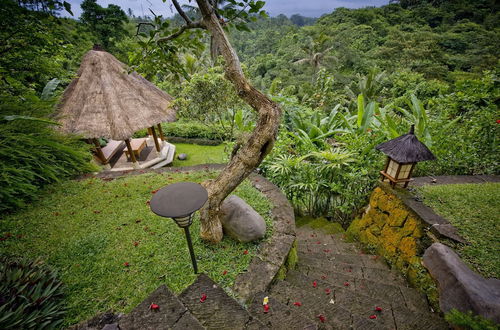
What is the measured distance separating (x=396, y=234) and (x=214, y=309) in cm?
273

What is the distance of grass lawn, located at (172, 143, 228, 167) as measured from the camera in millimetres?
8406

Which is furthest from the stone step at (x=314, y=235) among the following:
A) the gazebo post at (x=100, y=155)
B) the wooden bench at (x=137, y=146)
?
the gazebo post at (x=100, y=155)

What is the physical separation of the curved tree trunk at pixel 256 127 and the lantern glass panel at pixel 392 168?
1.96 metres

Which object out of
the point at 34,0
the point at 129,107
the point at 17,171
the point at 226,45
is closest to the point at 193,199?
the point at 226,45

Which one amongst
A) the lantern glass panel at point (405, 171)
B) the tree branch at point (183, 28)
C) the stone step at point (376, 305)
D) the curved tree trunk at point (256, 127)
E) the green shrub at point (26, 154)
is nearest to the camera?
the stone step at point (376, 305)

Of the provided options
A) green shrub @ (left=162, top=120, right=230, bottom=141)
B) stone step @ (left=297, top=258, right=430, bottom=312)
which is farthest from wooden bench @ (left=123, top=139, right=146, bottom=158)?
stone step @ (left=297, top=258, right=430, bottom=312)

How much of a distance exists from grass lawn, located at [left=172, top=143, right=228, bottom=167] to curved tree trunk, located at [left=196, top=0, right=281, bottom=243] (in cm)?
535

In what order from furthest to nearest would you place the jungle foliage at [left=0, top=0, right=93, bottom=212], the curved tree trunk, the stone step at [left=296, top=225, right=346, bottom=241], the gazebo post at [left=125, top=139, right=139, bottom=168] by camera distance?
the gazebo post at [left=125, top=139, right=139, bottom=168], the stone step at [left=296, top=225, right=346, bottom=241], the jungle foliage at [left=0, top=0, right=93, bottom=212], the curved tree trunk

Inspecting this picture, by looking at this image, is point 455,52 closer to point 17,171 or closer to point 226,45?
point 226,45

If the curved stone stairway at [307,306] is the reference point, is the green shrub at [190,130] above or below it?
below

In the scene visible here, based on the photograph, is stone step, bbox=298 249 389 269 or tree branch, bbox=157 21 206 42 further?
stone step, bbox=298 249 389 269

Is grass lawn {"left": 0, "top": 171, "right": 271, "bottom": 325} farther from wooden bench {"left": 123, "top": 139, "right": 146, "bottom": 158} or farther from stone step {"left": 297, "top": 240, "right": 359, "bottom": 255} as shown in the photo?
wooden bench {"left": 123, "top": 139, "right": 146, "bottom": 158}

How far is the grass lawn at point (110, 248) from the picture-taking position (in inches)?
92.6

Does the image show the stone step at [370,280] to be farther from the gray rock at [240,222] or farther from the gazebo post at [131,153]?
the gazebo post at [131,153]
